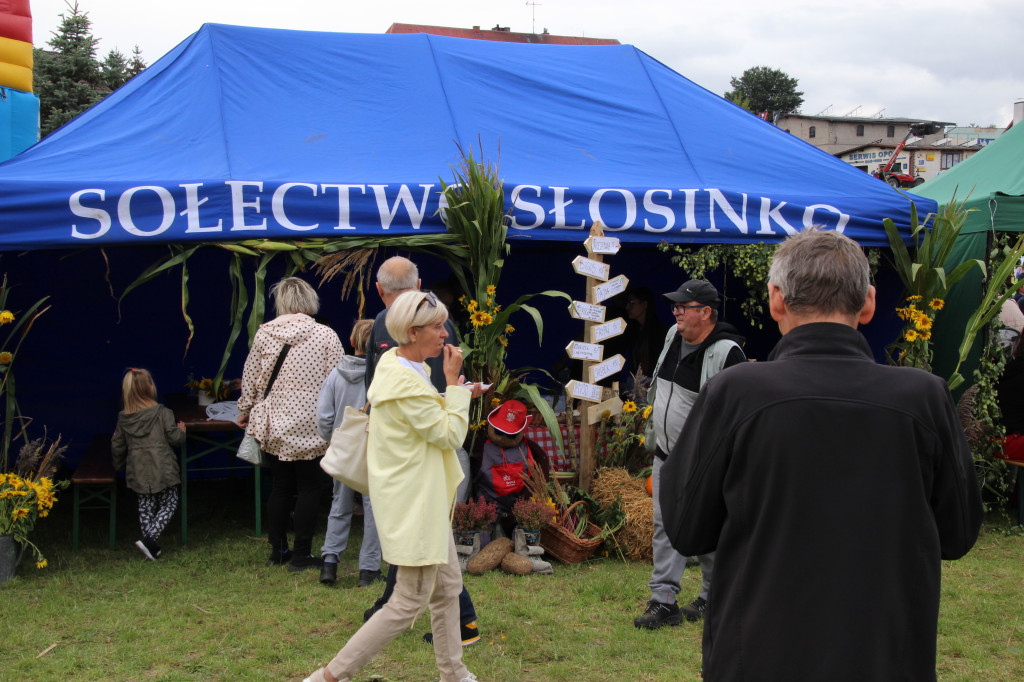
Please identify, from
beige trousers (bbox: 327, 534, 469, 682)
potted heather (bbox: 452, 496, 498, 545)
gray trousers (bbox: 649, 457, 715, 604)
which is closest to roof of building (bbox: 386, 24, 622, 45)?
potted heather (bbox: 452, 496, 498, 545)

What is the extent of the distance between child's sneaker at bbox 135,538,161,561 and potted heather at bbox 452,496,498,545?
1.82 meters

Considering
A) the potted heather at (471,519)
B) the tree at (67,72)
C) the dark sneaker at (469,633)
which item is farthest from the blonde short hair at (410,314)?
the tree at (67,72)

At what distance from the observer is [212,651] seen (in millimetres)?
3863

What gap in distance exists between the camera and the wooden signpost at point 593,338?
5516mm

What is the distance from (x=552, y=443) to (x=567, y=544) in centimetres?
126

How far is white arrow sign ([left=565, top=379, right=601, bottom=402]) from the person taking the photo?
5.52 meters

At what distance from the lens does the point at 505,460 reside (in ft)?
17.5

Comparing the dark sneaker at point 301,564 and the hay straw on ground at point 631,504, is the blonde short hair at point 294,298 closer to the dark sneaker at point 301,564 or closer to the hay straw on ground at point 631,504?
the dark sneaker at point 301,564

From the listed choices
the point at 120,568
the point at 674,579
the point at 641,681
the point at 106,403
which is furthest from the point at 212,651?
the point at 106,403

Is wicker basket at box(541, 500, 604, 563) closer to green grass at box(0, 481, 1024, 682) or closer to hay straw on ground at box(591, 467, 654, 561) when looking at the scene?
green grass at box(0, 481, 1024, 682)

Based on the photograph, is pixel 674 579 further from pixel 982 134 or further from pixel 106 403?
pixel 982 134

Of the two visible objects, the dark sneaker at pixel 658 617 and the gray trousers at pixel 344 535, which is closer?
the dark sneaker at pixel 658 617

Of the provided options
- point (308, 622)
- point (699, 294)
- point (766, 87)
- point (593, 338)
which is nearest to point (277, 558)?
point (308, 622)

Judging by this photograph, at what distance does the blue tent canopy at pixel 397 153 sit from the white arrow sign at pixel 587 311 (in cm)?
52
